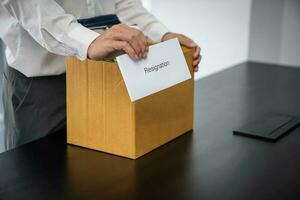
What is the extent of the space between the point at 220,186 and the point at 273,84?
36.4 inches

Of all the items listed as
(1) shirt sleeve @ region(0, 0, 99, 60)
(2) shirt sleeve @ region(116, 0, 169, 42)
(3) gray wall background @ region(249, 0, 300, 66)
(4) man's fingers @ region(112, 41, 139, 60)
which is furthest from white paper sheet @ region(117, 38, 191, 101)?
(3) gray wall background @ region(249, 0, 300, 66)

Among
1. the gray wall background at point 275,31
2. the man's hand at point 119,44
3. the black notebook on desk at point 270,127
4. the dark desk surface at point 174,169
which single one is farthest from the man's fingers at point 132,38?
the gray wall background at point 275,31

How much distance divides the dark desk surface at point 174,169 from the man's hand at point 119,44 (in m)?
0.25

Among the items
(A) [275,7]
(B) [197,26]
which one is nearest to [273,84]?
(A) [275,7]

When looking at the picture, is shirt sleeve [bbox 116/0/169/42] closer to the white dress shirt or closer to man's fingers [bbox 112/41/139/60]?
the white dress shirt

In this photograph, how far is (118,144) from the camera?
3.70 feet

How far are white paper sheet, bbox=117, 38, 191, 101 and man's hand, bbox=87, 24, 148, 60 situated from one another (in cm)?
2

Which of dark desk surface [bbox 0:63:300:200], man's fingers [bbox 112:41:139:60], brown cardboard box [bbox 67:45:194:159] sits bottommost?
dark desk surface [bbox 0:63:300:200]

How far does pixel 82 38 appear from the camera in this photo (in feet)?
3.48

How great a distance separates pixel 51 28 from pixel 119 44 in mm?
176

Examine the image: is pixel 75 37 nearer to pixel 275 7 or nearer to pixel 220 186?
pixel 220 186

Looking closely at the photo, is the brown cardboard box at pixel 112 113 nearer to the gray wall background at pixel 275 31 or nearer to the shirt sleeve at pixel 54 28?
the shirt sleeve at pixel 54 28

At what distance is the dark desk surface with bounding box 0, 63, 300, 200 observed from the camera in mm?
955

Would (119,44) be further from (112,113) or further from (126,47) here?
(112,113)
